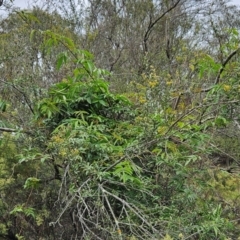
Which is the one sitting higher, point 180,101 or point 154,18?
point 154,18

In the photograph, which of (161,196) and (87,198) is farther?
(161,196)

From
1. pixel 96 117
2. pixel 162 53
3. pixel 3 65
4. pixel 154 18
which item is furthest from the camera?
pixel 154 18

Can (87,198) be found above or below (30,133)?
below

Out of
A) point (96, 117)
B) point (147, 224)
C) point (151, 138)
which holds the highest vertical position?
point (96, 117)

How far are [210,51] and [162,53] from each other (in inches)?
57.7

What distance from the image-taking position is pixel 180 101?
9.00ft

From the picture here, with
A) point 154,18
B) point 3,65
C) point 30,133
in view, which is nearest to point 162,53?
point 154,18

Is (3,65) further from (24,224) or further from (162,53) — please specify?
(162,53)

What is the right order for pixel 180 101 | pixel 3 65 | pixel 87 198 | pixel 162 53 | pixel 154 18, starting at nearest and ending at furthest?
pixel 87 198 → pixel 180 101 → pixel 3 65 → pixel 162 53 → pixel 154 18

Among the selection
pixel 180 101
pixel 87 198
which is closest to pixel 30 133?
pixel 87 198

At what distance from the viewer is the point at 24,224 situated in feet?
9.20

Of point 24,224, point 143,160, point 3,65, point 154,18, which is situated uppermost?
point 154,18

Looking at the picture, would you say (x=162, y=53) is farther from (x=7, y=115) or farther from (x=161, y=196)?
(x=161, y=196)

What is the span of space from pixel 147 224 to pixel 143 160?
2.11 feet
